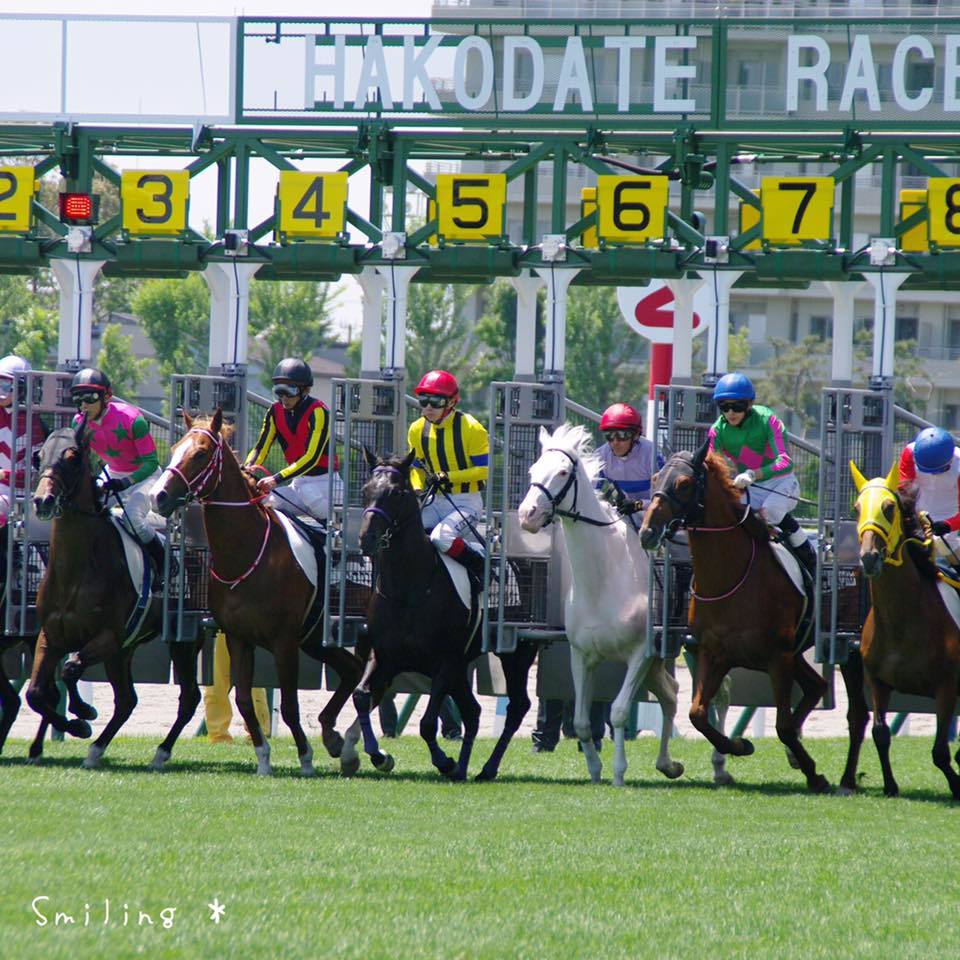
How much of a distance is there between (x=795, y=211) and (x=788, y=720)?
4129 mm

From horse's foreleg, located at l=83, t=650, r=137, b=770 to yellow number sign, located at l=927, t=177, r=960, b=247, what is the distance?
6120 mm

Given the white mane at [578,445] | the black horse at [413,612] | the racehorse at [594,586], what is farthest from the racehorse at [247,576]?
the white mane at [578,445]

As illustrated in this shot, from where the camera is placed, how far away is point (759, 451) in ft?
36.9

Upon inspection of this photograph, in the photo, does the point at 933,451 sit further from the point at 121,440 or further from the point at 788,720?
the point at 121,440

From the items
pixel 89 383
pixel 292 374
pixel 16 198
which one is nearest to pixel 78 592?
pixel 89 383

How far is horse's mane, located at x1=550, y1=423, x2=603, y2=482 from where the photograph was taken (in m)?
11.1

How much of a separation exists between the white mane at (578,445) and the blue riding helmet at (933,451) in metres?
1.84

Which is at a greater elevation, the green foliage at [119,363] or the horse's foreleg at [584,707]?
the green foliage at [119,363]

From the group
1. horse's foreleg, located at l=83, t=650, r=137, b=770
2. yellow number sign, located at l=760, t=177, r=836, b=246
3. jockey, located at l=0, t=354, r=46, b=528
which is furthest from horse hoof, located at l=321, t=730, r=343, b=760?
yellow number sign, located at l=760, t=177, r=836, b=246

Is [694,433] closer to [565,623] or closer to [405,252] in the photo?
[565,623]

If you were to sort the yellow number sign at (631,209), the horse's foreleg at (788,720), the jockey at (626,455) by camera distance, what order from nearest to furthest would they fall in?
the horse's foreleg at (788,720)
the jockey at (626,455)
the yellow number sign at (631,209)

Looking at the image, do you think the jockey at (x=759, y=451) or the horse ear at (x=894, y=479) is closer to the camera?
the horse ear at (x=894, y=479)

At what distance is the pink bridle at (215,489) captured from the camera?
10898mm

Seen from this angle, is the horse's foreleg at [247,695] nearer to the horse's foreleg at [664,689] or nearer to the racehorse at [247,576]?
the racehorse at [247,576]
